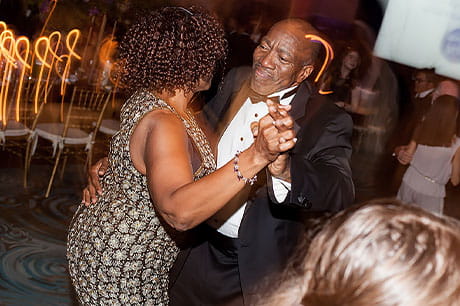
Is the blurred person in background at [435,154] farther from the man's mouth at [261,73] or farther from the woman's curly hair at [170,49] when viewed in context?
the woman's curly hair at [170,49]

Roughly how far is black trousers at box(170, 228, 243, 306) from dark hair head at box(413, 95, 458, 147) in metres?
2.23

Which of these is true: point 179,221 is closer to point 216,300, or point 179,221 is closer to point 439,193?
point 216,300

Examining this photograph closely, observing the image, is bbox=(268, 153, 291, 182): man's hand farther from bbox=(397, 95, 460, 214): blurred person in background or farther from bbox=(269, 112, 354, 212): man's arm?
bbox=(397, 95, 460, 214): blurred person in background

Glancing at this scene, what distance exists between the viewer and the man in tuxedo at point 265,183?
2303 mm

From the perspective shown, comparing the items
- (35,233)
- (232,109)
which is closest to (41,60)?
(35,233)

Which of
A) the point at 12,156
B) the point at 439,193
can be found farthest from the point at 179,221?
the point at 12,156

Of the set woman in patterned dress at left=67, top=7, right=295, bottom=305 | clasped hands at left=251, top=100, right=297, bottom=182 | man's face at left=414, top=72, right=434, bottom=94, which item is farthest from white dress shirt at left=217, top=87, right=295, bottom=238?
man's face at left=414, top=72, right=434, bottom=94

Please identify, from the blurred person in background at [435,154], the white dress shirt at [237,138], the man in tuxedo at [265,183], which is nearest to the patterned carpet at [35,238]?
the man in tuxedo at [265,183]

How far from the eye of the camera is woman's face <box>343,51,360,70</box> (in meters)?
7.43

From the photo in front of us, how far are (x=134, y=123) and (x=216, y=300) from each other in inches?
41.5

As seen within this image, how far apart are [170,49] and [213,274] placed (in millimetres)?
1107

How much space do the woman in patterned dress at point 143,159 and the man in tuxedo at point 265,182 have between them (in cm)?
44

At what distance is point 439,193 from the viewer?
14.0 feet

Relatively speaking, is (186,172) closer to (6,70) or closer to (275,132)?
(275,132)
